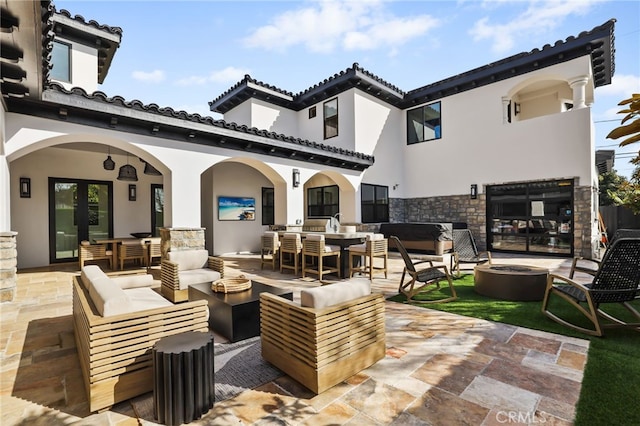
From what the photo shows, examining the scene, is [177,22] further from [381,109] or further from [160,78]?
[381,109]

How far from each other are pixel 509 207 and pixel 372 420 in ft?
A: 31.9

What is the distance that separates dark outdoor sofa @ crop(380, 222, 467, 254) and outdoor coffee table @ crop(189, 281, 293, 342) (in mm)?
6485

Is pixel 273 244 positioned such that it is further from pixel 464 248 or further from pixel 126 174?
pixel 464 248

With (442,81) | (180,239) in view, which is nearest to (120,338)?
(180,239)

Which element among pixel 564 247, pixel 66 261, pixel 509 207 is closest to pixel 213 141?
pixel 66 261

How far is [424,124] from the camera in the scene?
11.6 meters

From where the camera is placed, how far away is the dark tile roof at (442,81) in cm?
822

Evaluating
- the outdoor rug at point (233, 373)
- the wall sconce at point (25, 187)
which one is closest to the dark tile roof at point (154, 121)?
the wall sconce at point (25, 187)

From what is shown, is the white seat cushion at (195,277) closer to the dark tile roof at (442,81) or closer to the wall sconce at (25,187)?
the wall sconce at (25,187)

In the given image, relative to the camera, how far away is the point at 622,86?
10281 mm

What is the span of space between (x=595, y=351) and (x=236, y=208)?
9.29 m

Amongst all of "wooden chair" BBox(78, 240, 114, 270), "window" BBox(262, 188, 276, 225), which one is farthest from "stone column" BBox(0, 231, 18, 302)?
"window" BBox(262, 188, 276, 225)

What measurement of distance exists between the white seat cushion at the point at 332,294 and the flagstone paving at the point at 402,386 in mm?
593

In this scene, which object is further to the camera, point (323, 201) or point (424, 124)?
point (424, 124)
